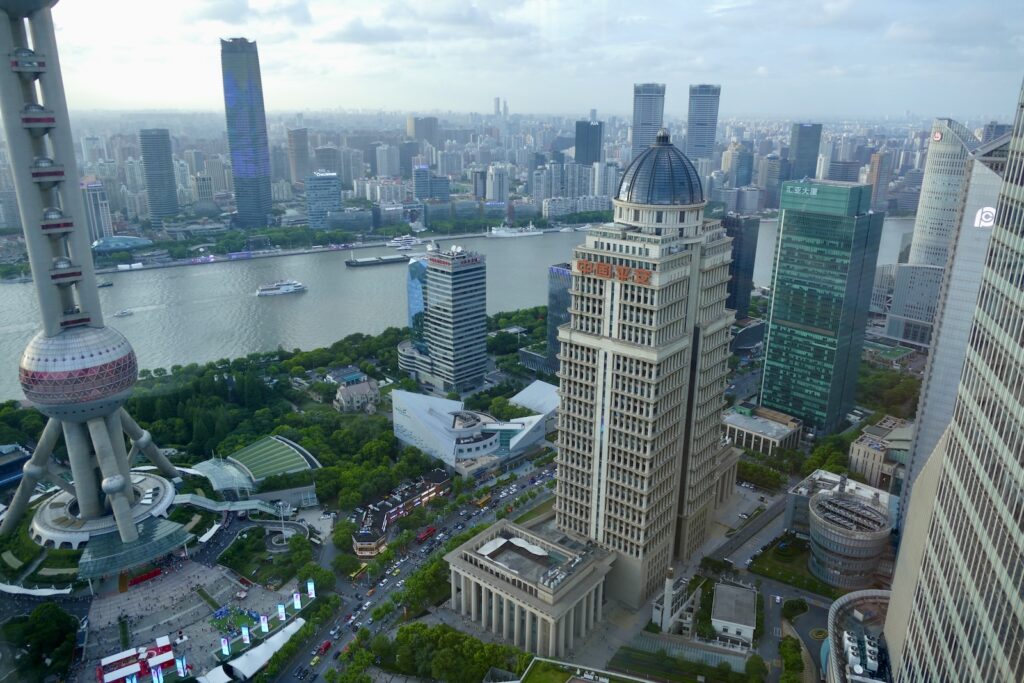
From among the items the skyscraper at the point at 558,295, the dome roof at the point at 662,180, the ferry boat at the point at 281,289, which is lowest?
the ferry boat at the point at 281,289

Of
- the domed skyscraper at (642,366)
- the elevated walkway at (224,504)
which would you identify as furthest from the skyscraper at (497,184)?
the domed skyscraper at (642,366)

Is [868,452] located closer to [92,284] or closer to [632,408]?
[632,408]

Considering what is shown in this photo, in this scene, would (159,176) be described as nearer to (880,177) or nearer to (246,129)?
(246,129)

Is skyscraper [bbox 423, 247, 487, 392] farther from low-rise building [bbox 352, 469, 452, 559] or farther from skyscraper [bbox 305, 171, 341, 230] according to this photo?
skyscraper [bbox 305, 171, 341, 230]

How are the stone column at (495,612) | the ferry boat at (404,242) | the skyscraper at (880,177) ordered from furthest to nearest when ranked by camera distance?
1. the skyscraper at (880,177)
2. the ferry boat at (404,242)
3. the stone column at (495,612)

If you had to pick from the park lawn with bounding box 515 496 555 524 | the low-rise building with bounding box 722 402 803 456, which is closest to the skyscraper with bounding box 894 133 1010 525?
the low-rise building with bounding box 722 402 803 456

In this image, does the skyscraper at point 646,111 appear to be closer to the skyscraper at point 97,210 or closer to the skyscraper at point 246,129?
the skyscraper at point 246,129
